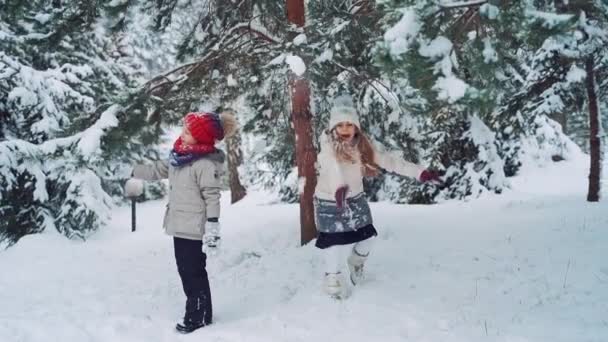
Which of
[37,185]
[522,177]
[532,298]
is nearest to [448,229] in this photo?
[532,298]

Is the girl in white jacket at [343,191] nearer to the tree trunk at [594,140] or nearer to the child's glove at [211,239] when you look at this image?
the child's glove at [211,239]

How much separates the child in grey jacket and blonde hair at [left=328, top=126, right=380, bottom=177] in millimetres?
1186

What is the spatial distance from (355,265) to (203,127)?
7.09ft

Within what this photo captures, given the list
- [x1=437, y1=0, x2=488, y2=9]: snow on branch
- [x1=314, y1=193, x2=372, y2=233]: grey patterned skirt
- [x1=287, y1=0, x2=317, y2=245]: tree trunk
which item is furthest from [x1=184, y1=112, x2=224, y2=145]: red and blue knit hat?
[x1=437, y1=0, x2=488, y2=9]: snow on branch

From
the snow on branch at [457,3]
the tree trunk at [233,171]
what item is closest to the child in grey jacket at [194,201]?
the snow on branch at [457,3]

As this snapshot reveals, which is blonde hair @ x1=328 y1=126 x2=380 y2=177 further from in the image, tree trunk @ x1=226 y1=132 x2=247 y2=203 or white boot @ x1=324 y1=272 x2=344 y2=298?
tree trunk @ x1=226 y1=132 x2=247 y2=203

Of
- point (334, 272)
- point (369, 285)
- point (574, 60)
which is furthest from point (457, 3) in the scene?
point (574, 60)

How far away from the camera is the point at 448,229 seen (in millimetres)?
7102

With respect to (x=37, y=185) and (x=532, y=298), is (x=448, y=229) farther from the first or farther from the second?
(x=37, y=185)

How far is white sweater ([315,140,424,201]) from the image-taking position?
16.2 feet

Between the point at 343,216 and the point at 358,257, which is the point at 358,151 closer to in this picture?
the point at 343,216

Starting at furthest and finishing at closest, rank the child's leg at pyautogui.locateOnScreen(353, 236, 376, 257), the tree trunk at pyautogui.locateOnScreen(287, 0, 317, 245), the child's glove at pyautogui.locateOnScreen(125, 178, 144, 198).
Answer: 1. the child's glove at pyautogui.locateOnScreen(125, 178, 144, 198)
2. the tree trunk at pyautogui.locateOnScreen(287, 0, 317, 245)
3. the child's leg at pyautogui.locateOnScreen(353, 236, 376, 257)

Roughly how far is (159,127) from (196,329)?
327cm

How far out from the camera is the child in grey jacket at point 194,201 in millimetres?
4402
